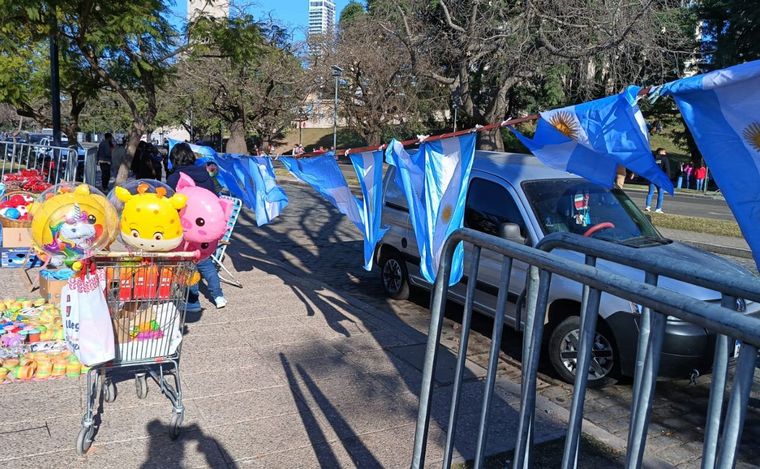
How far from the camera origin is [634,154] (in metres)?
3.92

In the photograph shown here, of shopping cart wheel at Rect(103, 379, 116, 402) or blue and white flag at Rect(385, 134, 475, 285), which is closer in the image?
shopping cart wheel at Rect(103, 379, 116, 402)

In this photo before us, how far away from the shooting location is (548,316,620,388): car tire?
495 centimetres

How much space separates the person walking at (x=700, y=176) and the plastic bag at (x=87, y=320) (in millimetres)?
34503

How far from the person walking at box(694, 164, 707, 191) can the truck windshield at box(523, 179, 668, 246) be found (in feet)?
99.0

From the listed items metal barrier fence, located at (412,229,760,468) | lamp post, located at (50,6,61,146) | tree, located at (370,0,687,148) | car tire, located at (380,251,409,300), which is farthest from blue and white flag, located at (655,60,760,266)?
tree, located at (370,0,687,148)

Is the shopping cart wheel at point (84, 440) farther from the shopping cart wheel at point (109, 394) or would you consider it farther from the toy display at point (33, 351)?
the toy display at point (33, 351)

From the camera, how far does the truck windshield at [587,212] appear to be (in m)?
5.82

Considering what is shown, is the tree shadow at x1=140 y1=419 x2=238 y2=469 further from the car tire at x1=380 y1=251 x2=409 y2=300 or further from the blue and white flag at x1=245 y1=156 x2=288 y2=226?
the blue and white flag at x1=245 y1=156 x2=288 y2=226

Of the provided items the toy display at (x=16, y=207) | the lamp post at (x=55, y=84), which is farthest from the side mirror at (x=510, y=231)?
the lamp post at (x=55, y=84)

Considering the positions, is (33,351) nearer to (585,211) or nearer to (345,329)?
(345,329)

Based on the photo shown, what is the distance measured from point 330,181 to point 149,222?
300 centimetres

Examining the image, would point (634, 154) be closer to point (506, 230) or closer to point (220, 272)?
point (506, 230)

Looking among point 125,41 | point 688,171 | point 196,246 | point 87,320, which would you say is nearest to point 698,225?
point 125,41

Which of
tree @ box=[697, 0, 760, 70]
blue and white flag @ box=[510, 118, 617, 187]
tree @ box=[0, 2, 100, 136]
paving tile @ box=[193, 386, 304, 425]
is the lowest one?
paving tile @ box=[193, 386, 304, 425]
